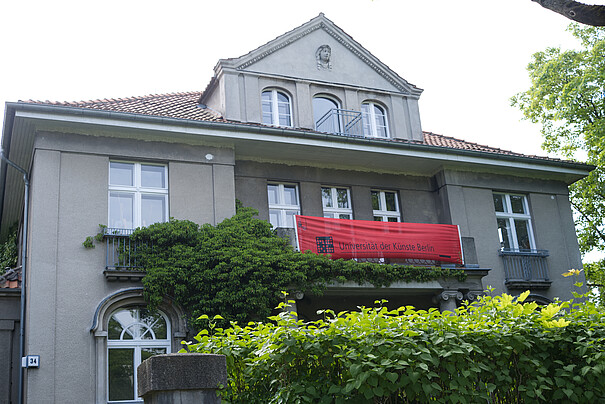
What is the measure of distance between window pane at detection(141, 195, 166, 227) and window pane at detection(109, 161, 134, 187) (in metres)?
0.52

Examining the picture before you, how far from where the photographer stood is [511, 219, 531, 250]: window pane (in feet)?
64.9

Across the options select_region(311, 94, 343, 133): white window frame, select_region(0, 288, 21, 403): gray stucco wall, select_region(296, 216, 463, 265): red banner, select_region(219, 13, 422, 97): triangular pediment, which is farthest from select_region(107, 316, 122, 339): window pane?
select_region(311, 94, 343, 133): white window frame

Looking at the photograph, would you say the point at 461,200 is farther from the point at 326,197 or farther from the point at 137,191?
the point at 137,191

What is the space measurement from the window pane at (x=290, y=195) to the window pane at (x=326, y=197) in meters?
0.79

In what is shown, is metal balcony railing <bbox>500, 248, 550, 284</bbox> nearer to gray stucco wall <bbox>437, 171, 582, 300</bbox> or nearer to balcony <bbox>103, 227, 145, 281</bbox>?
gray stucco wall <bbox>437, 171, 582, 300</bbox>

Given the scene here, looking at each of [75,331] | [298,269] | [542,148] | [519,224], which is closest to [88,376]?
[75,331]

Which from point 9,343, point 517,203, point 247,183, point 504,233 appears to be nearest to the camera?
point 9,343

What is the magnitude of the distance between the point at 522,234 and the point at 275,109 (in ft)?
26.8

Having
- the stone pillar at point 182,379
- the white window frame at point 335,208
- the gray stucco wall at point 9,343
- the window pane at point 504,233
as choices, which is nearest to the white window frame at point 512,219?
the window pane at point 504,233

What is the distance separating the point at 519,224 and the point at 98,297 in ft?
40.5

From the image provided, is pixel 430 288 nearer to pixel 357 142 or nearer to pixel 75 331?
pixel 357 142

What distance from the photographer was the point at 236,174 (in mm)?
17281

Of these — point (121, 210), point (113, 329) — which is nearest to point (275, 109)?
point (121, 210)

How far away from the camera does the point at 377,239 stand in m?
16.6
